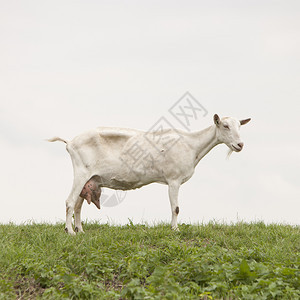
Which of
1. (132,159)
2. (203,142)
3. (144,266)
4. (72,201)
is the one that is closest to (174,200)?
(132,159)

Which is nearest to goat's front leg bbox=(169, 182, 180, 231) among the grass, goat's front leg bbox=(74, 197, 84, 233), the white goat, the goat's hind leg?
the white goat

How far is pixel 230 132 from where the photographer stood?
10680mm

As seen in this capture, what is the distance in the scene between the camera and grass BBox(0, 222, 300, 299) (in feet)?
20.8

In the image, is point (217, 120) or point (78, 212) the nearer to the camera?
point (217, 120)

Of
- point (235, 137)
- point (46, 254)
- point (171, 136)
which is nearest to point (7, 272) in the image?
point (46, 254)

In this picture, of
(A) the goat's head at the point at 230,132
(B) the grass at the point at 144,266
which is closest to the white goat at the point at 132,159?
(A) the goat's head at the point at 230,132

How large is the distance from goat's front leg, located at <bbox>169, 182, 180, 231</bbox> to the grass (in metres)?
0.57

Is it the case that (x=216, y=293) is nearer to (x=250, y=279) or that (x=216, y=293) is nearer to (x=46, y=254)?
(x=250, y=279)

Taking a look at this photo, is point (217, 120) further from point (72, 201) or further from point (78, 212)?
point (78, 212)

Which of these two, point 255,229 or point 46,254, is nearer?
point 46,254

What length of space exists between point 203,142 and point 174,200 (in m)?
1.66

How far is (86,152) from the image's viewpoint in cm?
1052

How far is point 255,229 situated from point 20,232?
5.61 meters

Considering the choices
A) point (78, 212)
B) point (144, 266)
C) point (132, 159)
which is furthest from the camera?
point (78, 212)
